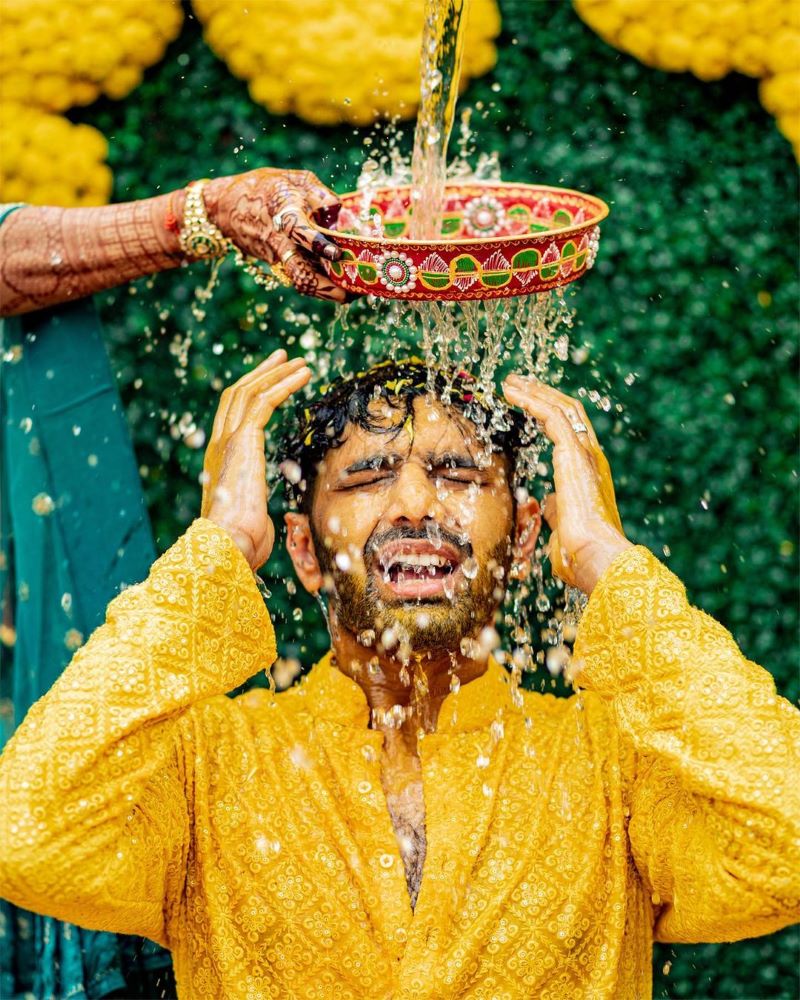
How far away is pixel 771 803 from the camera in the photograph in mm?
2465

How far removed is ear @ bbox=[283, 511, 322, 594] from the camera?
3.25 metres

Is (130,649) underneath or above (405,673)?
above

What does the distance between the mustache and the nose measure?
17 mm

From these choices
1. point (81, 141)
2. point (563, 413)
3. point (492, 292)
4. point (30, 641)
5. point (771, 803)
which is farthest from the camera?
point (81, 141)

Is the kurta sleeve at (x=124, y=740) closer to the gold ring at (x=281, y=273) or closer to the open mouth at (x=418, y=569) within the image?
the open mouth at (x=418, y=569)

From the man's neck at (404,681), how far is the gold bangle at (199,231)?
2.83 feet

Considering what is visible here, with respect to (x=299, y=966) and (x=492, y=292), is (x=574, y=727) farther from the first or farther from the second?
(x=492, y=292)

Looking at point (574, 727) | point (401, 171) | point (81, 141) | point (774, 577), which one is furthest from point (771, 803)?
point (81, 141)

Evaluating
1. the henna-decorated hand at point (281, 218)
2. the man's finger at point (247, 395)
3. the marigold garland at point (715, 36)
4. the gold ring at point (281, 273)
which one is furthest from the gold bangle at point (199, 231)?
the marigold garland at point (715, 36)

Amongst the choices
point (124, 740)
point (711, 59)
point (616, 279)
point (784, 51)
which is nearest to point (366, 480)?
point (124, 740)

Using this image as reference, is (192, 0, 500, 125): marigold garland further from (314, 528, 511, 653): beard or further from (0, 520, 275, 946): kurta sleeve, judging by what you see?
(0, 520, 275, 946): kurta sleeve

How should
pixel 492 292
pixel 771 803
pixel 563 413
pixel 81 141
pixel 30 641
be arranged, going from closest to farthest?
pixel 771 803 → pixel 492 292 → pixel 563 413 → pixel 30 641 → pixel 81 141

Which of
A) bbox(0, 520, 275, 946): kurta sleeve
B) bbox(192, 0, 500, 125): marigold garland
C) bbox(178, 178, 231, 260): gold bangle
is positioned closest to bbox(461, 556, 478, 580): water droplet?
bbox(0, 520, 275, 946): kurta sleeve

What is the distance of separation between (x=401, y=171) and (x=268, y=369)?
116 cm
